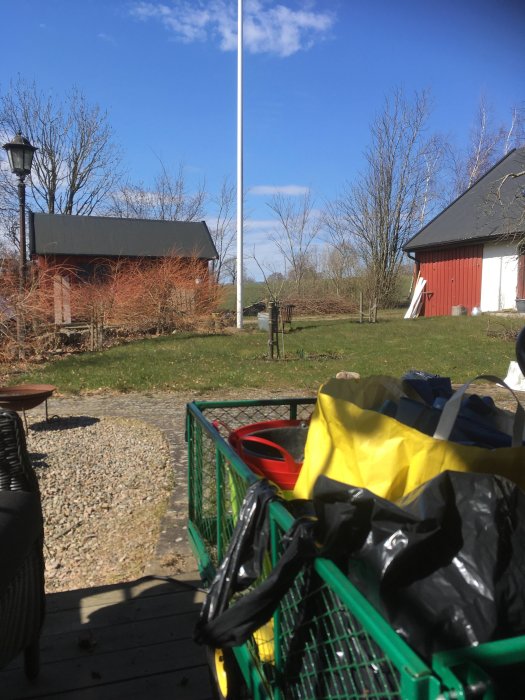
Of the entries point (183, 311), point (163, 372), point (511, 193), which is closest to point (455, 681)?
point (163, 372)

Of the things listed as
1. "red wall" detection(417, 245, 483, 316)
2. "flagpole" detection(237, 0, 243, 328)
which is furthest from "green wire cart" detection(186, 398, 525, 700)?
"red wall" detection(417, 245, 483, 316)

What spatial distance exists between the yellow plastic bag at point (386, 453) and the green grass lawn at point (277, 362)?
7600 mm

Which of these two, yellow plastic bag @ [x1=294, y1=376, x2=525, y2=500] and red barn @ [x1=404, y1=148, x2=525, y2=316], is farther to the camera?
red barn @ [x1=404, y1=148, x2=525, y2=316]

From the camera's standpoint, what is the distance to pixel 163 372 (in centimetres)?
1096

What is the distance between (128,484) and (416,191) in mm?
35514

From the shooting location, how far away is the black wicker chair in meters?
1.96

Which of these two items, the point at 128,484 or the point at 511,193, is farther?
the point at 511,193

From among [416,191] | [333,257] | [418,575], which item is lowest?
[418,575]

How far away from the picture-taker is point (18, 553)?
204 cm

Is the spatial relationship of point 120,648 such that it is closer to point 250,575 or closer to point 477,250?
point 250,575

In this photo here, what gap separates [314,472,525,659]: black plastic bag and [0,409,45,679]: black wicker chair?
1.21 m

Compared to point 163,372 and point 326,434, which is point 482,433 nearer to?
point 326,434

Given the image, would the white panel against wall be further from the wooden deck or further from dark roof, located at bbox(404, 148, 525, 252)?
the wooden deck

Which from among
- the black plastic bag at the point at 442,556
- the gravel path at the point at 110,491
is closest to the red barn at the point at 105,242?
the gravel path at the point at 110,491
